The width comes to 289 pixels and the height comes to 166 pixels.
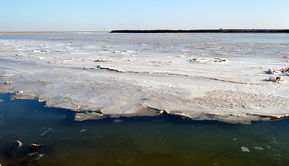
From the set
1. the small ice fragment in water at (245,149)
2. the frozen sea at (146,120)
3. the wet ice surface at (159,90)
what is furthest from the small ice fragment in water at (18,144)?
the small ice fragment in water at (245,149)

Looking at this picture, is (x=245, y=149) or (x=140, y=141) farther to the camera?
(x=140, y=141)

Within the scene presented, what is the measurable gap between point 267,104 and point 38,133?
366 centimetres

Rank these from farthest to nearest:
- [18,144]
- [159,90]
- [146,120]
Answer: [159,90], [146,120], [18,144]

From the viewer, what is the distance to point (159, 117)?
4945 mm

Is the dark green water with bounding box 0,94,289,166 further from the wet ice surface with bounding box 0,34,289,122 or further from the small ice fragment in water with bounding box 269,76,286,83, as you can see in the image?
the small ice fragment in water with bounding box 269,76,286,83

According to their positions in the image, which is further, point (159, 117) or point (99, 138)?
point (159, 117)

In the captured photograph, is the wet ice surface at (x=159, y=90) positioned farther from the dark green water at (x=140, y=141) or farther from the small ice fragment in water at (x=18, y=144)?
the small ice fragment in water at (x=18, y=144)

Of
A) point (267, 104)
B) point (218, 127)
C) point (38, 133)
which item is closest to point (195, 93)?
point (267, 104)

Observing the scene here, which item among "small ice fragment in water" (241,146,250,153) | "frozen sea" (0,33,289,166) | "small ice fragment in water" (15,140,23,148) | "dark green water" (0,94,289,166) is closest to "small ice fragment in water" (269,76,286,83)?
"frozen sea" (0,33,289,166)

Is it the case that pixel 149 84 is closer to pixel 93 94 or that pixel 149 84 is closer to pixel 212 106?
pixel 93 94

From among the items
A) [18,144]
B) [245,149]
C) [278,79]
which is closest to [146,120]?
[245,149]

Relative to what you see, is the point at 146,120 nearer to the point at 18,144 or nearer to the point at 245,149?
the point at 245,149

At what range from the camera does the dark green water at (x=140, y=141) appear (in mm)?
3467

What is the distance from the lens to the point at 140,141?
3.97 metres
